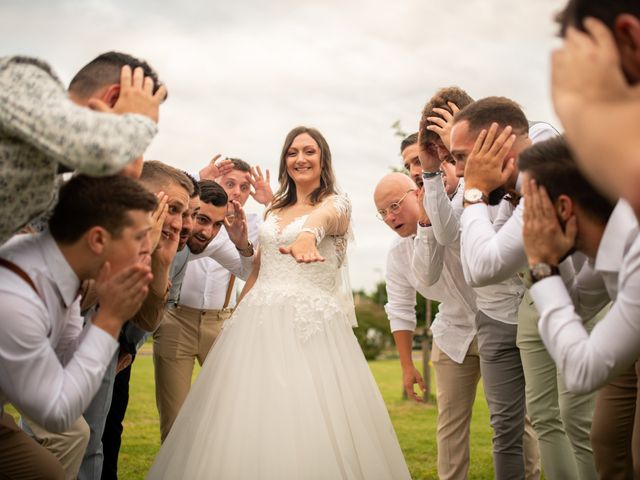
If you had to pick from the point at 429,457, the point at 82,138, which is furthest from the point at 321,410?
the point at 429,457

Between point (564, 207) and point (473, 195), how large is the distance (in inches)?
29.4

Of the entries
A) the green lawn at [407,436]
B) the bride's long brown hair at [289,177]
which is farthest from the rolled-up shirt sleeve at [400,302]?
the green lawn at [407,436]

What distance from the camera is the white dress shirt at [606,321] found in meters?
2.62

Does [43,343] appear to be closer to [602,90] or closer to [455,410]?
[602,90]

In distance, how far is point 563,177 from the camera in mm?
3041

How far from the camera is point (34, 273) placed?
298 cm

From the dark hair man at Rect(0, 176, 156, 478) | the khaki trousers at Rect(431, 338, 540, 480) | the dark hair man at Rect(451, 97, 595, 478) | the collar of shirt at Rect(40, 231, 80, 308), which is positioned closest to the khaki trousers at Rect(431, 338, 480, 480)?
the khaki trousers at Rect(431, 338, 540, 480)

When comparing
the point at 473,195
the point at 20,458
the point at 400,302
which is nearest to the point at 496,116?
the point at 473,195

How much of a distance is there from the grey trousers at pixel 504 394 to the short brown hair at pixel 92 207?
2890 millimetres

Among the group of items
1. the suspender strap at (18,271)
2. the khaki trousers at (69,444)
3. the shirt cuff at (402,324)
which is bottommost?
the khaki trousers at (69,444)

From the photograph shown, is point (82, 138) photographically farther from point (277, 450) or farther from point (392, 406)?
point (392, 406)

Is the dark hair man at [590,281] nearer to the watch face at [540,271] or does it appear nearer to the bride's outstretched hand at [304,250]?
the watch face at [540,271]

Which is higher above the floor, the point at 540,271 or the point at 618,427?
the point at 540,271

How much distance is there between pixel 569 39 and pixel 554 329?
122 centimetres
